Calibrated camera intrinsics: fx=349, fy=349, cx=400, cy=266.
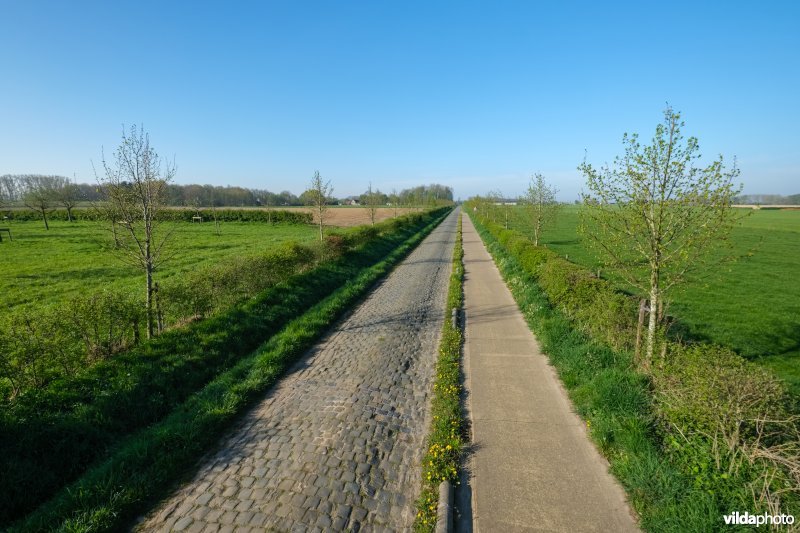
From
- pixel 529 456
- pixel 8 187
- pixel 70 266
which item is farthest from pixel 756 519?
pixel 8 187

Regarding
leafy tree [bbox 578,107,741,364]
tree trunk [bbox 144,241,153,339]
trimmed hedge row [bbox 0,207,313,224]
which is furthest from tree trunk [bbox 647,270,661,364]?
trimmed hedge row [bbox 0,207,313,224]

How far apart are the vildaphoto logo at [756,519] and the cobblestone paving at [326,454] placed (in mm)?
3155

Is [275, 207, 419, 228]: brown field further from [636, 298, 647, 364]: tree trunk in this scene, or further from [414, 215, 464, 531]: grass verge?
[636, 298, 647, 364]: tree trunk

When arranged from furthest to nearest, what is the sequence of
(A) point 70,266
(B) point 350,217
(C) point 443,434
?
(B) point 350,217 → (A) point 70,266 → (C) point 443,434

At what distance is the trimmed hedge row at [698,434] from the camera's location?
3.54 m

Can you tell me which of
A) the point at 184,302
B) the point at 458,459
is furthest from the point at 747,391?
the point at 184,302

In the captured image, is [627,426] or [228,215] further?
[228,215]

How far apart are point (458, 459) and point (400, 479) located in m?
0.86

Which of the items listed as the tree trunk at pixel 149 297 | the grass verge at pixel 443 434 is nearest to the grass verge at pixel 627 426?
the grass verge at pixel 443 434

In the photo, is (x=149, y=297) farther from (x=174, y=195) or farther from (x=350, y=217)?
(x=350, y=217)

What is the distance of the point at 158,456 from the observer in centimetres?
470

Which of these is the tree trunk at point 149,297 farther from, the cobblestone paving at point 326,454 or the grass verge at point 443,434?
the grass verge at point 443,434

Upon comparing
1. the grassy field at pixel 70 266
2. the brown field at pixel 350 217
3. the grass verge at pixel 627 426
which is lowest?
the grass verge at pixel 627 426

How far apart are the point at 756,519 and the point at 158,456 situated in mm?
6782
